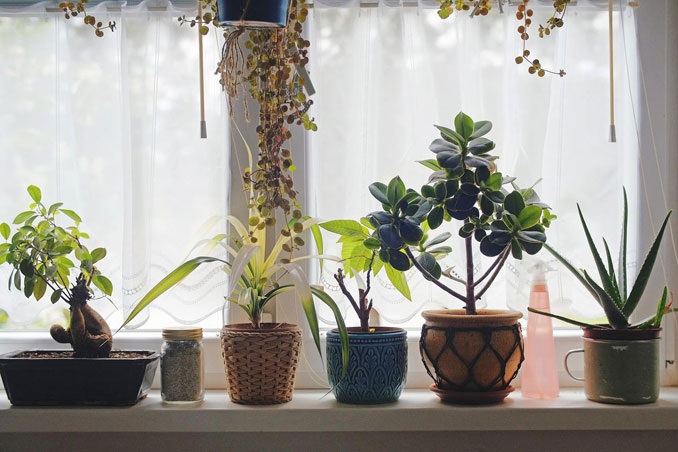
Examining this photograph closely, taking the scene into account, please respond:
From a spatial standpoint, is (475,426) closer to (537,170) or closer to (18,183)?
(537,170)

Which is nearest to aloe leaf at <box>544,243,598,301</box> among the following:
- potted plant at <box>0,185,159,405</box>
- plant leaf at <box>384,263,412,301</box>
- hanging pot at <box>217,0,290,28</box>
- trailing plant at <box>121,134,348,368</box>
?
plant leaf at <box>384,263,412,301</box>

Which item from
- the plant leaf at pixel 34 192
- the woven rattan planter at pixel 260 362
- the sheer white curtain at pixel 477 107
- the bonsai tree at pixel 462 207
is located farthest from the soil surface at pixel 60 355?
the bonsai tree at pixel 462 207

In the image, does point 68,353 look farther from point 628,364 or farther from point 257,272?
point 628,364

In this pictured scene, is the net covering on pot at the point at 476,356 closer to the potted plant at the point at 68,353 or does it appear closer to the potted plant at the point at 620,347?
the potted plant at the point at 620,347

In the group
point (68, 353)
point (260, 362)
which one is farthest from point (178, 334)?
point (68, 353)

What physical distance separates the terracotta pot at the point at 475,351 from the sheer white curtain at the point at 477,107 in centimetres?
18

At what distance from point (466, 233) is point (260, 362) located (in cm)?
47

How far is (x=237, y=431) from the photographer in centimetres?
138

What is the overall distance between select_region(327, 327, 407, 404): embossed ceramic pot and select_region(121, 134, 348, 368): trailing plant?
64 millimetres

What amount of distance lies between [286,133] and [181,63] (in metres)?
0.42

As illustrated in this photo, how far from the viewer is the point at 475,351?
137 cm

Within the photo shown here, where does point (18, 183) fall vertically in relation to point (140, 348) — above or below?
above

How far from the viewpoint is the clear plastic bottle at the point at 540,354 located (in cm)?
149

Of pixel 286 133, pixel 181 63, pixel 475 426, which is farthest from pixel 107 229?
pixel 475 426
